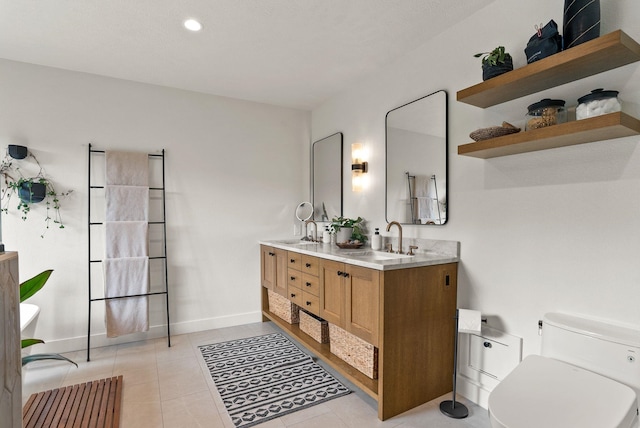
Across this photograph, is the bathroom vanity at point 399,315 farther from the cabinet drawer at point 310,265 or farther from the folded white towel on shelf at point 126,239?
the folded white towel on shelf at point 126,239

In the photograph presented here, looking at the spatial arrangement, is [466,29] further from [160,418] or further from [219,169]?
[160,418]

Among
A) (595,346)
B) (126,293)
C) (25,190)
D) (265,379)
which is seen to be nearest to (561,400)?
(595,346)

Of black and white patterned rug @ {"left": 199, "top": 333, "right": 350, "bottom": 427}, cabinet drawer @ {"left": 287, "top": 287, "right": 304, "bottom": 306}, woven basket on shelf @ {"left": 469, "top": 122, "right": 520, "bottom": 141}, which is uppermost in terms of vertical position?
woven basket on shelf @ {"left": 469, "top": 122, "right": 520, "bottom": 141}

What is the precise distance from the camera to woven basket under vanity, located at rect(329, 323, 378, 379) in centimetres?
225

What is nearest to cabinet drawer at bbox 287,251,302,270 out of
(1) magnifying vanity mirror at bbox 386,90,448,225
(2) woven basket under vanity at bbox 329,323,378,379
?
(2) woven basket under vanity at bbox 329,323,378,379

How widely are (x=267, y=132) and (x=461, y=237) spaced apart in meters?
2.67

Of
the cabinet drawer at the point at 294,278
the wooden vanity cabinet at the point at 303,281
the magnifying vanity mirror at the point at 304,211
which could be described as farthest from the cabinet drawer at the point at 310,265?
the magnifying vanity mirror at the point at 304,211

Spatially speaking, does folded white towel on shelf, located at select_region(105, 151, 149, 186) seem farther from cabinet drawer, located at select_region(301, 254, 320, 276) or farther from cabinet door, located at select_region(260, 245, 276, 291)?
cabinet drawer, located at select_region(301, 254, 320, 276)

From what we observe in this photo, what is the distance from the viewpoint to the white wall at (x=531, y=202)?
62.9 inches

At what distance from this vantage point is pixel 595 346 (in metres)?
1.53

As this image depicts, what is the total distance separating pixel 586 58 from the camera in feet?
4.95

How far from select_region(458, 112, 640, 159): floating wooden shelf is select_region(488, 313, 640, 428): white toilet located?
3.03 ft

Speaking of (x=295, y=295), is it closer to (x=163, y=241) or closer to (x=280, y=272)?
(x=280, y=272)

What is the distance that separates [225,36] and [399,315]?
7.82 feet
